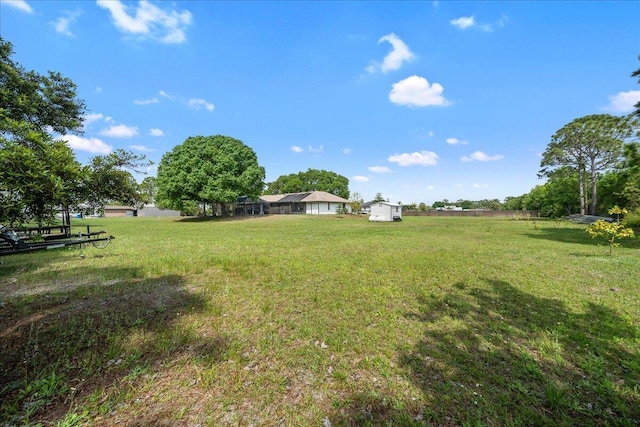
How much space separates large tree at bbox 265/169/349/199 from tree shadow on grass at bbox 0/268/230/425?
6317cm

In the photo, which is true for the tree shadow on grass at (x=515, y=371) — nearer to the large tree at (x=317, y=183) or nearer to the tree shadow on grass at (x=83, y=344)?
the tree shadow on grass at (x=83, y=344)

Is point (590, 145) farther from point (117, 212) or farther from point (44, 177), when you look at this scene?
point (117, 212)

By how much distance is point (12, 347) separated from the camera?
3223 millimetres

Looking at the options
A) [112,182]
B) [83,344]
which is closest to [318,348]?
[83,344]

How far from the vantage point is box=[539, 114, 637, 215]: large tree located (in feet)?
88.1

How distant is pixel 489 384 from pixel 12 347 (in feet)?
18.5

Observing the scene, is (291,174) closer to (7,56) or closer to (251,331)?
(7,56)

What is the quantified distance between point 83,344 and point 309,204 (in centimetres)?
4230

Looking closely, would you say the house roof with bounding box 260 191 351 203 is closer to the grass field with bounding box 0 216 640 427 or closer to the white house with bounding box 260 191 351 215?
the white house with bounding box 260 191 351 215

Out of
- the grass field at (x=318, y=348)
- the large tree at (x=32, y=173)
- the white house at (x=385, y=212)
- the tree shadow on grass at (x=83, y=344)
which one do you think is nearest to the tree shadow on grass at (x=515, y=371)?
the grass field at (x=318, y=348)

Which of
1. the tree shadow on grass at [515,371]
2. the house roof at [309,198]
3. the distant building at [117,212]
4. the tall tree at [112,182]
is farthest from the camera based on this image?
the distant building at [117,212]

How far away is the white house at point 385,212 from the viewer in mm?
30844

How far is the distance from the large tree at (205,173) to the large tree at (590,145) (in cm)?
3544

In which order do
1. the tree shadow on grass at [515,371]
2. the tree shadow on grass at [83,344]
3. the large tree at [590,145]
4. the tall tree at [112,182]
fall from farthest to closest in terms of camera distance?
the large tree at [590,145] < the tall tree at [112,182] < the tree shadow on grass at [83,344] < the tree shadow on grass at [515,371]
